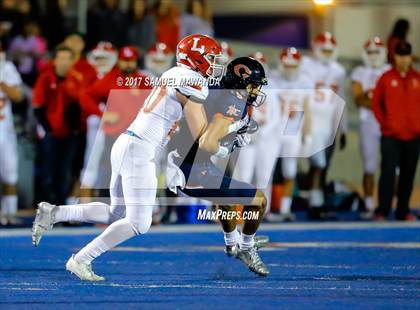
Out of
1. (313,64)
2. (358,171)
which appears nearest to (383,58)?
(313,64)

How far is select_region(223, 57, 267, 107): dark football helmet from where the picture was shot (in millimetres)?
7246

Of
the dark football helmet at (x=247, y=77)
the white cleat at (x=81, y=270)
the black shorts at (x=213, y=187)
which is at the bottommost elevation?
the white cleat at (x=81, y=270)

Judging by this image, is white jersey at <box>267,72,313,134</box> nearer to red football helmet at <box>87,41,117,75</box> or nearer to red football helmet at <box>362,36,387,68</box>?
red football helmet at <box>362,36,387,68</box>

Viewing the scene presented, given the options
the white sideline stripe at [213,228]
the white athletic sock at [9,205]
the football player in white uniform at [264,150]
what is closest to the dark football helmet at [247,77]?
the white sideline stripe at [213,228]

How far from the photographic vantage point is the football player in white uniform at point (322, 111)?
1156 cm

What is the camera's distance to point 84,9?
12.7 m

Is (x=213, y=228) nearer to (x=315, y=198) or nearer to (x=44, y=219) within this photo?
(x=315, y=198)

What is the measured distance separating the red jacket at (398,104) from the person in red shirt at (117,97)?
7.18 ft

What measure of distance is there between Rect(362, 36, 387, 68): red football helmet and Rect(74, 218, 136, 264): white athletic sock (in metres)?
5.43

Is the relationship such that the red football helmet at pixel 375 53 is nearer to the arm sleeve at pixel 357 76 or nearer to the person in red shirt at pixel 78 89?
the arm sleeve at pixel 357 76

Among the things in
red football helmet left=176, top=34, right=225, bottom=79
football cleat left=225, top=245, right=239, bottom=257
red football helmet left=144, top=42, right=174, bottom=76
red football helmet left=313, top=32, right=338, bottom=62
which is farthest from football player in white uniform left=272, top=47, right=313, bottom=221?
red football helmet left=176, top=34, right=225, bottom=79

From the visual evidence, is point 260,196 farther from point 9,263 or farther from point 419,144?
point 419,144

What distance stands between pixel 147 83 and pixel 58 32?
9.66 ft

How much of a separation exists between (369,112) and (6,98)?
3517 mm
